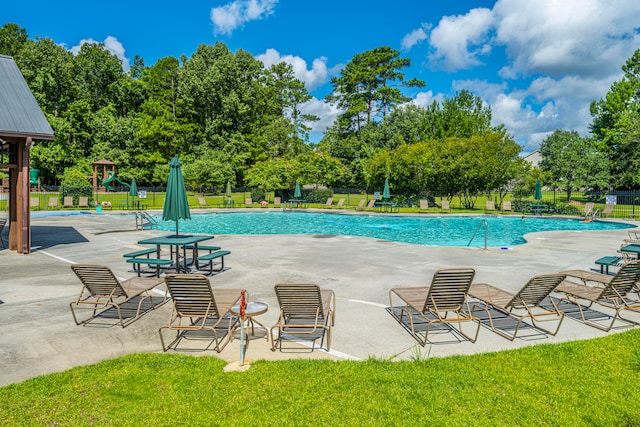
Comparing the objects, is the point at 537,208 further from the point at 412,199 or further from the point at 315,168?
the point at 315,168

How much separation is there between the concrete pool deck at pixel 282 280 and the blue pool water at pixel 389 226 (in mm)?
4187

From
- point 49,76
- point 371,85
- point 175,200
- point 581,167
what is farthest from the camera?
point 371,85

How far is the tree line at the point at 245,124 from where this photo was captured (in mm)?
40469

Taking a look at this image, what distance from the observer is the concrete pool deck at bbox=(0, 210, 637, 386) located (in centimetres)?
494

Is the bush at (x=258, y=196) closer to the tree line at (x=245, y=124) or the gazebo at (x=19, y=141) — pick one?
the tree line at (x=245, y=124)

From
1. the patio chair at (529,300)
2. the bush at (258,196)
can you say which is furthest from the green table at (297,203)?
the patio chair at (529,300)

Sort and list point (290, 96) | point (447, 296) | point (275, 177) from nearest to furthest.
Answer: point (447, 296) → point (275, 177) → point (290, 96)

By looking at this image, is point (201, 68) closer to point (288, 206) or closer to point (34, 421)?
point (288, 206)

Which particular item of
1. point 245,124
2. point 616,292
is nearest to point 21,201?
point 616,292

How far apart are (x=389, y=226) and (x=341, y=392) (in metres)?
20.9

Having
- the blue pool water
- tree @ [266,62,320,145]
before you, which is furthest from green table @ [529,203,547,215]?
tree @ [266,62,320,145]

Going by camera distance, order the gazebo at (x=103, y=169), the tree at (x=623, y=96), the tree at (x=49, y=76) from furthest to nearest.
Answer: the tree at (x=623, y=96) < the tree at (x=49, y=76) < the gazebo at (x=103, y=169)

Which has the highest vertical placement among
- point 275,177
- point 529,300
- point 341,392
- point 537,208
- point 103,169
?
point 103,169

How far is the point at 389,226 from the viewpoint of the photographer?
24.3m
